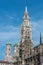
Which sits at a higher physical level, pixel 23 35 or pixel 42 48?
pixel 23 35

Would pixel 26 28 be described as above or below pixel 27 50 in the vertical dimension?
above

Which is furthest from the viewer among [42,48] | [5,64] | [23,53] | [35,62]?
[5,64]

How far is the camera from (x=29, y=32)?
420ft

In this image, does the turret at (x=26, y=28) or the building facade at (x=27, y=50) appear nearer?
the building facade at (x=27, y=50)

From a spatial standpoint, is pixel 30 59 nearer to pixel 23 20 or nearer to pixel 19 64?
pixel 19 64

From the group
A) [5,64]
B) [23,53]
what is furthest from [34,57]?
[5,64]

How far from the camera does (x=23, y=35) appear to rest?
413ft

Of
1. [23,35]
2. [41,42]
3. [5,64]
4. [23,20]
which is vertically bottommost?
[5,64]

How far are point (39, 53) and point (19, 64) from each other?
21.5 meters

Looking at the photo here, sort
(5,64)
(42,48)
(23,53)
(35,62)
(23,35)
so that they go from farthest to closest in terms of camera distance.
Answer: (23,35) → (5,64) → (23,53) → (35,62) → (42,48)

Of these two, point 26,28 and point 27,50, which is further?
point 26,28

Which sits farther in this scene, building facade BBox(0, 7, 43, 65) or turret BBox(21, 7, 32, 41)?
turret BBox(21, 7, 32, 41)

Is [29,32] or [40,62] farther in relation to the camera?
[29,32]

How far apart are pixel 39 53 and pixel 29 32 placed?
187ft
